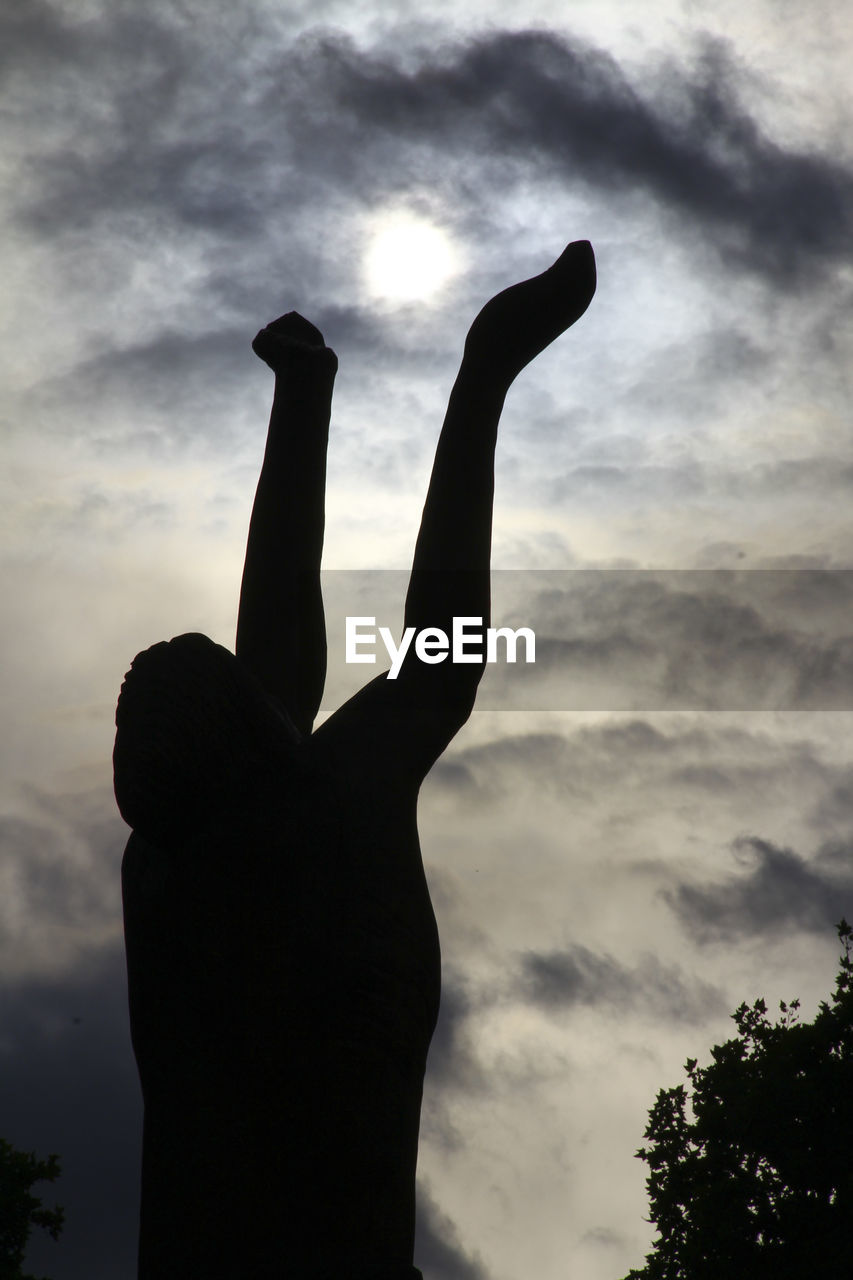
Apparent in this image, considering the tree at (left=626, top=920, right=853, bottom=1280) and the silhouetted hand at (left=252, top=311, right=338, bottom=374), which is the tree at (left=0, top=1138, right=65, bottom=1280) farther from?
the silhouetted hand at (left=252, top=311, right=338, bottom=374)

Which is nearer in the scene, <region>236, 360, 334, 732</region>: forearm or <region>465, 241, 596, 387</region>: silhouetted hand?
<region>465, 241, 596, 387</region>: silhouetted hand

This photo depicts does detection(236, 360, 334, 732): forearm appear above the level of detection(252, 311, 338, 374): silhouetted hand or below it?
below

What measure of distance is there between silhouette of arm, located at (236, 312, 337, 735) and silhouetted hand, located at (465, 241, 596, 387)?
823 millimetres

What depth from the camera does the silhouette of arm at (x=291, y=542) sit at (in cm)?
421

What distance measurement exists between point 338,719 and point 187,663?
20.4 inches

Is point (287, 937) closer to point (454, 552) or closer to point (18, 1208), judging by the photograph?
point (454, 552)

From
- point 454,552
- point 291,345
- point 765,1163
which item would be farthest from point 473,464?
point 765,1163

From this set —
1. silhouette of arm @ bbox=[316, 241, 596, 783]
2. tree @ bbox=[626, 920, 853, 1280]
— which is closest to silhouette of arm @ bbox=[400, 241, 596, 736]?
silhouette of arm @ bbox=[316, 241, 596, 783]

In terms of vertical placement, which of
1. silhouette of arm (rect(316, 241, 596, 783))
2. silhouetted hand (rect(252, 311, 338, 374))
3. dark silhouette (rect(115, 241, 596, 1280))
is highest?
silhouetted hand (rect(252, 311, 338, 374))

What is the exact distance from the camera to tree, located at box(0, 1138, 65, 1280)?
19.4 m

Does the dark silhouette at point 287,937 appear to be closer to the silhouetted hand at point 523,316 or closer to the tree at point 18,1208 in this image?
the silhouetted hand at point 523,316

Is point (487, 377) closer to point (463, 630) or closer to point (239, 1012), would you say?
point (463, 630)

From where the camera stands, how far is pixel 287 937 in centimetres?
324

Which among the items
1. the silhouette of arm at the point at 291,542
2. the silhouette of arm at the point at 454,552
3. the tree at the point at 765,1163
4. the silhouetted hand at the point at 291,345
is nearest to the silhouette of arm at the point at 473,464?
the silhouette of arm at the point at 454,552
